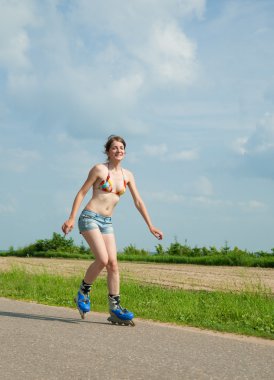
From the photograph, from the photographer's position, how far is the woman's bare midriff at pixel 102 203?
24.4ft

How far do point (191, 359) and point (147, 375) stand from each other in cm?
74

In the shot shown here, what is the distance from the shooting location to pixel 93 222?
737 cm

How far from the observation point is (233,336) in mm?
7031

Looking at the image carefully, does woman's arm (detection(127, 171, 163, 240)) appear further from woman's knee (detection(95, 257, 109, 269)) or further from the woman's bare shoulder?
woman's knee (detection(95, 257, 109, 269))

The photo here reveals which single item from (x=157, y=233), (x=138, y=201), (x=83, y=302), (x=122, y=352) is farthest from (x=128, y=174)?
(x=122, y=352)

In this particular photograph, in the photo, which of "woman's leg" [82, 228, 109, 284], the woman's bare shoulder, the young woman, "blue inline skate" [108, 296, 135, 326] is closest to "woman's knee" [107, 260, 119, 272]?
the young woman

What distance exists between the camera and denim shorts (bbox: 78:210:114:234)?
24.1ft

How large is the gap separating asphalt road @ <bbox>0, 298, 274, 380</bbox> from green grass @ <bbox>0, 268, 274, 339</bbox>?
0.57 m

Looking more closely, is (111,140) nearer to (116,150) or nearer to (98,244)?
(116,150)

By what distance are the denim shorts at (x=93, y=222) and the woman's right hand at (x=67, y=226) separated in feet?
0.44

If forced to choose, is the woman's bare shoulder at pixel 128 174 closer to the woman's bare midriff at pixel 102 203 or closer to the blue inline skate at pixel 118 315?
the woman's bare midriff at pixel 102 203

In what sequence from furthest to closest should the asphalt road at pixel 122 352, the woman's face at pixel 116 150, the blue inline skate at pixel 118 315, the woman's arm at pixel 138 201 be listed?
1. the woman's arm at pixel 138 201
2. the woman's face at pixel 116 150
3. the blue inline skate at pixel 118 315
4. the asphalt road at pixel 122 352

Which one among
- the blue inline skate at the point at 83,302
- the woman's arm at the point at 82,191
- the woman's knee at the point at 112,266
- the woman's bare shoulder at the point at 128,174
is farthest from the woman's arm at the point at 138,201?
the blue inline skate at the point at 83,302

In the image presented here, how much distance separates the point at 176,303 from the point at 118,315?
2.33 m
